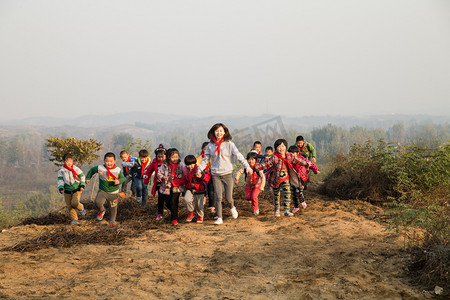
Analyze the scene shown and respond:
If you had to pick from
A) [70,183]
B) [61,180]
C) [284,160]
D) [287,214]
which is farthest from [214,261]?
[61,180]

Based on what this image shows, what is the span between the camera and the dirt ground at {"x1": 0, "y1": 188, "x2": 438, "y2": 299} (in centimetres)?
383

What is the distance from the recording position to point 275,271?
4441 mm

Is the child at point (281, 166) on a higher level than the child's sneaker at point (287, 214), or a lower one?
higher

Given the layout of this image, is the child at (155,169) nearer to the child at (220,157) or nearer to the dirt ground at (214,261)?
the dirt ground at (214,261)

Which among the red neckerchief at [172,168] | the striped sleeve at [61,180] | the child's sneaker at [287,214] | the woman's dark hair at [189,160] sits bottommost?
the child's sneaker at [287,214]

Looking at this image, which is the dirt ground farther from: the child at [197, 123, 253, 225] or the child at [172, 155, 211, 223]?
the child at [197, 123, 253, 225]

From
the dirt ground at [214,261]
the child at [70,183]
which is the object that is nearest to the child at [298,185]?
the dirt ground at [214,261]

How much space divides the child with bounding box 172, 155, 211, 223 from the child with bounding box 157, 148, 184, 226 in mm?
107

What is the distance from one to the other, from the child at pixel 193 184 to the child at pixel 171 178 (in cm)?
11

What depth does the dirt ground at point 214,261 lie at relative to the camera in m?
3.83

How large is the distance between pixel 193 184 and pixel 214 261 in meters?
2.68

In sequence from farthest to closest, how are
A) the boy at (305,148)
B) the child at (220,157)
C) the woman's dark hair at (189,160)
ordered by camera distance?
the boy at (305,148) → the woman's dark hair at (189,160) → the child at (220,157)

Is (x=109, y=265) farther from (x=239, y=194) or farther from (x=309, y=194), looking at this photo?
(x=309, y=194)

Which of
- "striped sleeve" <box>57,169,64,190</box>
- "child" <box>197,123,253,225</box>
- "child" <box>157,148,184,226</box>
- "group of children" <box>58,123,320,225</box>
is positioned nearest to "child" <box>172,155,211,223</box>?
"group of children" <box>58,123,320,225</box>
